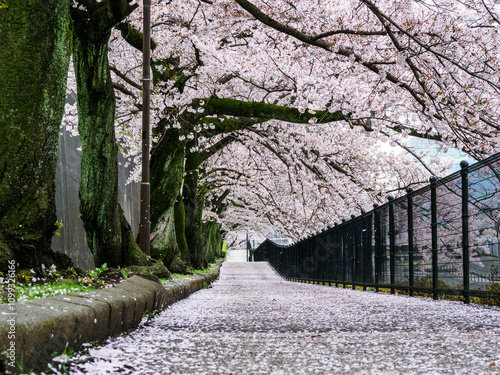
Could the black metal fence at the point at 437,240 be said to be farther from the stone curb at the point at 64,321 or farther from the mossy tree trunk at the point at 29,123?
the mossy tree trunk at the point at 29,123

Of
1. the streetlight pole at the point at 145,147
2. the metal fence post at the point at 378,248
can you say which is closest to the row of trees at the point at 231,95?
the streetlight pole at the point at 145,147

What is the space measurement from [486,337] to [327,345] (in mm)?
1238

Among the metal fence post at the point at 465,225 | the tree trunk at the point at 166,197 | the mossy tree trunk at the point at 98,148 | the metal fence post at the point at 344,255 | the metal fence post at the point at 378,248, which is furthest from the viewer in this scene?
the metal fence post at the point at 344,255

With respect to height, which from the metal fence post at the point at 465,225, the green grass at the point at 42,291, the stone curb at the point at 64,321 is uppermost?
the metal fence post at the point at 465,225

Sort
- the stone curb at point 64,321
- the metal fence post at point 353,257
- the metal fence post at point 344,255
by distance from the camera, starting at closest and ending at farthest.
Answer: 1. the stone curb at point 64,321
2. the metal fence post at point 353,257
3. the metal fence post at point 344,255

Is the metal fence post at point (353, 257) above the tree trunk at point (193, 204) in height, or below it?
below

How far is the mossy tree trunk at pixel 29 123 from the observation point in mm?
4984

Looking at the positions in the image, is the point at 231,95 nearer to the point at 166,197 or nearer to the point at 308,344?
the point at 166,197

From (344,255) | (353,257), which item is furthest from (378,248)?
(344,255)

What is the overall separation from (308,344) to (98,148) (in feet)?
15.7

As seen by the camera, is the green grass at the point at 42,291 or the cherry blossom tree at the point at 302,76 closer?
the green grass at the point at 42,291

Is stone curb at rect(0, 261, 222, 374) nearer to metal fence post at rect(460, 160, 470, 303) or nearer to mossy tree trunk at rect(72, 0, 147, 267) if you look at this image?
mossy tree trunk at rect(72, 0, 147, 267)

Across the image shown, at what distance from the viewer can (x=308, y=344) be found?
3.97m

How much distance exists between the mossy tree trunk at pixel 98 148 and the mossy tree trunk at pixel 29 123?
6.90 ft
